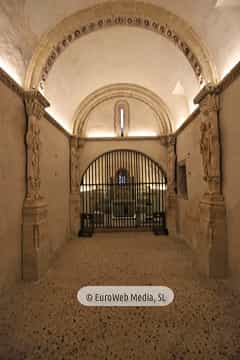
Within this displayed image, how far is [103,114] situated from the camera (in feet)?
24.2

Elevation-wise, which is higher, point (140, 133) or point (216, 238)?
point (140, 133)

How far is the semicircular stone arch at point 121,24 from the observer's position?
359 cm

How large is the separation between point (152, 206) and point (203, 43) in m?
6.32

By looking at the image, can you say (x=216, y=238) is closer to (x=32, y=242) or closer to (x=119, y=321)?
(x=119, y=321)

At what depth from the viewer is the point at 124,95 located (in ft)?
23.5

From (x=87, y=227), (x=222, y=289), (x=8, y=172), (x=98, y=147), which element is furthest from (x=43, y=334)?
(x=98, y=147)

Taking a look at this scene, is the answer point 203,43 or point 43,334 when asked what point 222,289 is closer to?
point 43,334

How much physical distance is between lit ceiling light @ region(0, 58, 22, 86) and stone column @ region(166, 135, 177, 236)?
4980 mm

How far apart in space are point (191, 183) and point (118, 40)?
13.9 feet

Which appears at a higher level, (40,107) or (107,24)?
(107,24)

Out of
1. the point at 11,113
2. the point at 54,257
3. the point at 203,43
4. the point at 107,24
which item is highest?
the point at 107,24

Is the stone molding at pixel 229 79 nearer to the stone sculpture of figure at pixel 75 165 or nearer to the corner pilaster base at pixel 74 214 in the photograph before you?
the stone sculpture of figure at pixel 75 165

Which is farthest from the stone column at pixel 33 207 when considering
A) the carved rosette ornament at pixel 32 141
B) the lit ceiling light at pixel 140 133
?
the lit ceiling light at pixel 140 133

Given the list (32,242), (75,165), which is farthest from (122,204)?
(32,242)
